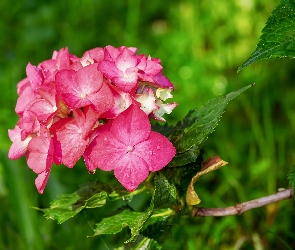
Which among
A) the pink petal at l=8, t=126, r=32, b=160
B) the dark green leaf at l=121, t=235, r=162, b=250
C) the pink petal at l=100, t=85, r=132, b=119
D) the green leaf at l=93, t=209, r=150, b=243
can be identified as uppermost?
the pink petal at l=100, t=85, r=132, b=119

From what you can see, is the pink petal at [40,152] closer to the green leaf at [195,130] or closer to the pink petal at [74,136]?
the pink petal at [74,136]

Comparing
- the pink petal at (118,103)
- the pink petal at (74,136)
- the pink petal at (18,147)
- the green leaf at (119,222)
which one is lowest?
the green leaf at (119,222)

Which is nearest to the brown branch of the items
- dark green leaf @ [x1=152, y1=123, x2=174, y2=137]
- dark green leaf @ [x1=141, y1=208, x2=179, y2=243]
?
dark green leaf @ [x1=141, y1=208, x2=179, y2=243]

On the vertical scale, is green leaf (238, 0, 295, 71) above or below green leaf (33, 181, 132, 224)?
above

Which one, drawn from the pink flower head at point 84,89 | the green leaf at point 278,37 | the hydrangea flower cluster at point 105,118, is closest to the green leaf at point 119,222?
the hydrangea flower cluster at point 105,118

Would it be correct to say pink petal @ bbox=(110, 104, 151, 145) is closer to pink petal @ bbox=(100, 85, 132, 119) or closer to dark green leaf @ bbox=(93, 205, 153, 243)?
pink petal @ bbox=(100, 85, 132, 119)

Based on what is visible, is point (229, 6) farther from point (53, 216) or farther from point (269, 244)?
point (53, 216)
